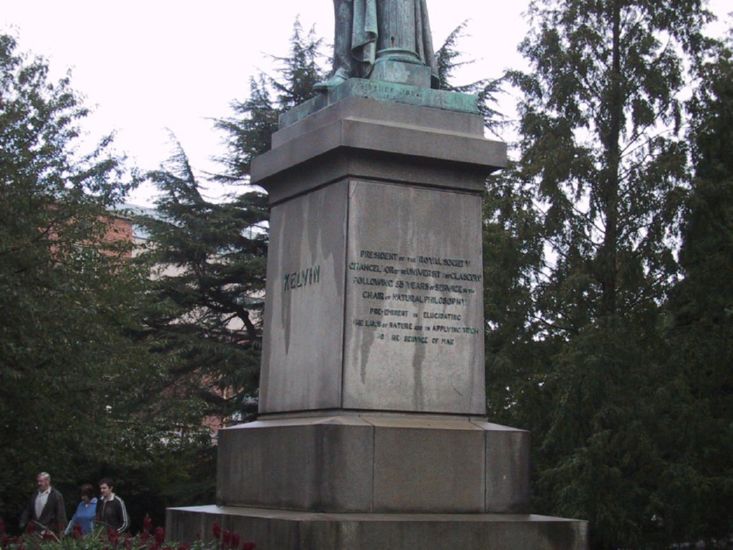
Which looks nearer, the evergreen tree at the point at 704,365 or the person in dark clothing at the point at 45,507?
the person in dark clothing at the point at 45,507

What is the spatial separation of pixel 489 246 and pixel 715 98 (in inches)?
205

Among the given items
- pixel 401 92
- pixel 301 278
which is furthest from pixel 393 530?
pixel 401 92

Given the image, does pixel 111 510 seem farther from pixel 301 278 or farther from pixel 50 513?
pixel 301 278

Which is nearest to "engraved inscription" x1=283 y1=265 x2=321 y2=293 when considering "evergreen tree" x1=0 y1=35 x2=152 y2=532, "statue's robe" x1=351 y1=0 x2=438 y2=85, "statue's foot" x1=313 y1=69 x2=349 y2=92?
"statue's foot" x1=313 y1=69 x2=349 y2=92

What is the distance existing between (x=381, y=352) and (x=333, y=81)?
96.1 inches

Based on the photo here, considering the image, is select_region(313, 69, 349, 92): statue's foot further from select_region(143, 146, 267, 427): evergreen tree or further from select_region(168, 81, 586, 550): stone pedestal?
select_region(143, 146, 267, 427): evergreen tree

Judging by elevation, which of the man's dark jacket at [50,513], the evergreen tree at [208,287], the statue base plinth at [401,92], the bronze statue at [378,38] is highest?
the evergreen tree at [208,287]

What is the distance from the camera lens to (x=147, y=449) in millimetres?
30094

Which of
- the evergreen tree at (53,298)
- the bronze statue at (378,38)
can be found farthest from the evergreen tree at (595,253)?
the bronze statue at (378,38)

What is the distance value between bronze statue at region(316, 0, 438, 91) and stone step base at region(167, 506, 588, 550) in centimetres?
364

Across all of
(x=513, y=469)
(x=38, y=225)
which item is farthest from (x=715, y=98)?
(x=513, y=469)

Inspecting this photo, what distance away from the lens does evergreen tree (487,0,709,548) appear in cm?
2258

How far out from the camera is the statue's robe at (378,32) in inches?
423

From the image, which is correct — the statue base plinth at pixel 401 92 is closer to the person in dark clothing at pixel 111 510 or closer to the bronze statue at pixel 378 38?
the bronze statue at pixel 378 38
